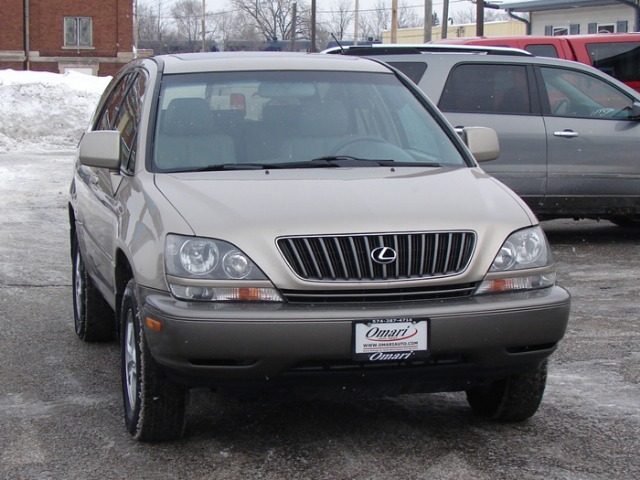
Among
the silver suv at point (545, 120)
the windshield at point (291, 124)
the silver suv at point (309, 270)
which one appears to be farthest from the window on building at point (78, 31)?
the silver suv at point (309, 270)

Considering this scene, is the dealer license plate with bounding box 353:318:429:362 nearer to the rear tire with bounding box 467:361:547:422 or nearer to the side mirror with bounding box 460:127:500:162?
the rear tire with bounding box 467:361:547:422

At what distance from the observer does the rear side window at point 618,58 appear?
15586 millimetres

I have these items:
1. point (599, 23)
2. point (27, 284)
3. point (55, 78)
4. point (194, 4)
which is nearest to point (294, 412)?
point (27, 284)

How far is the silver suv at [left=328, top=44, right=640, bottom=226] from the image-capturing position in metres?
10.3

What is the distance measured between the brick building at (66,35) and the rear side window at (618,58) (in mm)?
42408

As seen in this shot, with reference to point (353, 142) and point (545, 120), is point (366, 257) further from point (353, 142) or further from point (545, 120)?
point (545, 120)

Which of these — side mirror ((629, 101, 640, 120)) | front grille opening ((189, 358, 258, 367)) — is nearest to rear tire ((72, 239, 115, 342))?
front grille opening ((189, 358, 258, 367))

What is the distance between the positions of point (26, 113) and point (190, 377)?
21.5 m

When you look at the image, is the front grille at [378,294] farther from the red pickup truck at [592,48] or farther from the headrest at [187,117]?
the red pickup truck at [592,48]

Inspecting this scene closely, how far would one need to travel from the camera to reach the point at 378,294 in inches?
164

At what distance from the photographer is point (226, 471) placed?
4.28 metres

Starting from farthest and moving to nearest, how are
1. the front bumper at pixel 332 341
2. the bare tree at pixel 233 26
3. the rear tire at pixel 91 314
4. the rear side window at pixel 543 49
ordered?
the bare tree at pixel 233 26, the rear side window at pixel 543 49, the rear tire at pixel 91 314, the front bumper at pixel 332 341

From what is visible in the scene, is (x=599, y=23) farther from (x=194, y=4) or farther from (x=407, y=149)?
(x=194, y=4)

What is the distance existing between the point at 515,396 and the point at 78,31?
53.9 metres
